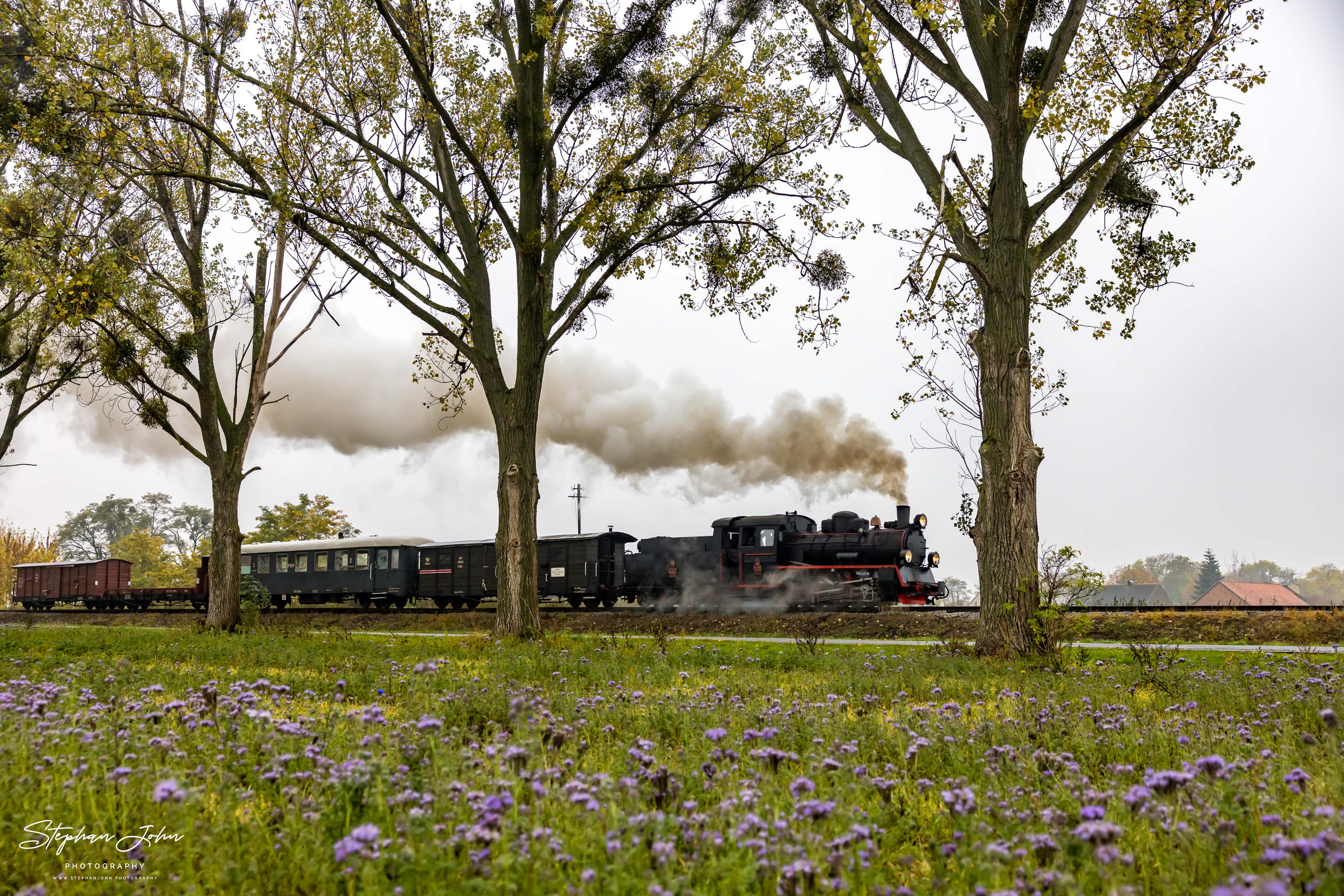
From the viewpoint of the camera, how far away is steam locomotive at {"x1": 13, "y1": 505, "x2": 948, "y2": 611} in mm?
24406

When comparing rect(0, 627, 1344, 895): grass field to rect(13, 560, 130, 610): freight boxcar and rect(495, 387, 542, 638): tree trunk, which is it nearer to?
rect(495, 387, 542, 638): tree trunk

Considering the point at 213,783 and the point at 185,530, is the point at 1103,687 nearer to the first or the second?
the point at 213,783

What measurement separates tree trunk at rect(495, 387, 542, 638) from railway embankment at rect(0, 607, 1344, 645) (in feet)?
6.74

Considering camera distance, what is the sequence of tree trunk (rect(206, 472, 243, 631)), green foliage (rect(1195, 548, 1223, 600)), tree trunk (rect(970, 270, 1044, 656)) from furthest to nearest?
green foliage (rect(1195, 548, 1223, 600)) < tree trunk (rect(206, 472, 243, 631)) < tree trunk (rect(970, 270, 1044, 656))

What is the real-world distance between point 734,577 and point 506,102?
51.1ft

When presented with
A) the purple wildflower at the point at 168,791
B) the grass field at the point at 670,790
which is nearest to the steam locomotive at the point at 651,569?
the grass field at the point at 670,790

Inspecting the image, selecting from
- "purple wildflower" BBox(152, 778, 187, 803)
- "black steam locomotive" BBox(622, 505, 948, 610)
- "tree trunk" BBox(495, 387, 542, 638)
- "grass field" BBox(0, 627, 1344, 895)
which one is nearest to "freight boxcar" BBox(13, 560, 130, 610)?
"black steam locomotive" BBox(622, 505, 948, 610)

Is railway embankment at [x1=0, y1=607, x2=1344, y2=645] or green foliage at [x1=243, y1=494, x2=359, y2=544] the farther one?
green foliage at [x1=243, y1=494, x2=359, y2=544]

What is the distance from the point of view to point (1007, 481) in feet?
39.1

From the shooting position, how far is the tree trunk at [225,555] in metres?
20.4

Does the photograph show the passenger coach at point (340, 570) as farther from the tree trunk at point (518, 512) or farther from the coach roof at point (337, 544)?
the tree trunk at point (518, 512)

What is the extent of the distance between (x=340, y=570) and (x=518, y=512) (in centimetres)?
2461

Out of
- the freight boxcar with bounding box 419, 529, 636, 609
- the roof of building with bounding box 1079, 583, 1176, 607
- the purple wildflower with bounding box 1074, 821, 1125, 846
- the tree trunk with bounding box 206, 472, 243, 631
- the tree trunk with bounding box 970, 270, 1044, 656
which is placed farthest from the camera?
the freight boxcar with bounding box 419, 529, 636, 609

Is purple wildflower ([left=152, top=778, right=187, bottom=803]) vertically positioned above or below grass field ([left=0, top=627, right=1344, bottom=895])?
above
